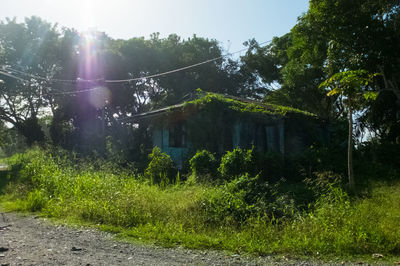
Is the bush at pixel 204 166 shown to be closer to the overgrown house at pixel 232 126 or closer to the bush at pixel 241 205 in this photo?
the overgrown house at pixel 232 126

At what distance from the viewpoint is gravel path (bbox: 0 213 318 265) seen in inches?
159

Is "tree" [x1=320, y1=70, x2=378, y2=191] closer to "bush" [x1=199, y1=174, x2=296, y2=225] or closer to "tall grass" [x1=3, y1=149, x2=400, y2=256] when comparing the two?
"tall grass" [x1=3, y1=149, x2=400, y2=256]

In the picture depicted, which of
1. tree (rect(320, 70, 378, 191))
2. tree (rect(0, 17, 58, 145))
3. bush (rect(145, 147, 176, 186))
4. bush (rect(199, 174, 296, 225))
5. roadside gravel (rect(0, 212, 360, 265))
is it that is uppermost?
tree (rect(0, 17, 58, 145))

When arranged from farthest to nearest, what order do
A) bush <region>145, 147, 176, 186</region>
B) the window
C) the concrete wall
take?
the window
the concrete wall
bush <region>145, 147, 176, 186</region>

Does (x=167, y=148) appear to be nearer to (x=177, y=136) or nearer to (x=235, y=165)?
(x=177, y=136)

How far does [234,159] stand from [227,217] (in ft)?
10.7

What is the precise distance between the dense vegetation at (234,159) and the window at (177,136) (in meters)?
1.68

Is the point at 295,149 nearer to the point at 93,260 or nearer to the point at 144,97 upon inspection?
the point at 93,260

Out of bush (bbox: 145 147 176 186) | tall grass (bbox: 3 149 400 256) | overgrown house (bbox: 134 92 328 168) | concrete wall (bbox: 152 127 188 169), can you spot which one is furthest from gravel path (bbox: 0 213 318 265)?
concrete wall (bbox: 152 127 188 169)

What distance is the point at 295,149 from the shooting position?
1401 centimetres

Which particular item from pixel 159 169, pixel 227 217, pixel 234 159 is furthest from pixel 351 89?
pixel 159 169

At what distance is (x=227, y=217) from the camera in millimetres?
5703

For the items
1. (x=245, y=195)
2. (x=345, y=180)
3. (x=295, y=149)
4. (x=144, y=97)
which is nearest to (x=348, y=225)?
(x=245, y=195)

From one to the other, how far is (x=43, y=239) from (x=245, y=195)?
3.92 metres
